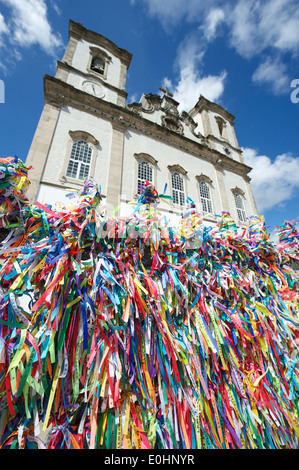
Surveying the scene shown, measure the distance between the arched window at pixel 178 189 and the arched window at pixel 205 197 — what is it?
1.37m

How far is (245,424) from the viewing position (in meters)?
1.81

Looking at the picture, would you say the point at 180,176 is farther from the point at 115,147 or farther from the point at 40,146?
the point at 40,146

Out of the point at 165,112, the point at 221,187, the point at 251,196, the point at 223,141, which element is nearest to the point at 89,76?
the point at 165,112

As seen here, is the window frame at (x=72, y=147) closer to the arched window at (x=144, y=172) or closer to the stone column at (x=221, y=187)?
the arched window at (x=144, y=172)

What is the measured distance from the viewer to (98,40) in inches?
432

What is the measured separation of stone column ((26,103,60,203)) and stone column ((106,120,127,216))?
2.47 metres

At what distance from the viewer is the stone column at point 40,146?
6087 millimetres

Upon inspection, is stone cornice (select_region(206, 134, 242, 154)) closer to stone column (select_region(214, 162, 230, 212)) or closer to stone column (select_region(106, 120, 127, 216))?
stone column (select_region(214, 162, 230, 212))

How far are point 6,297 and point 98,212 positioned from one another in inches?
43.9

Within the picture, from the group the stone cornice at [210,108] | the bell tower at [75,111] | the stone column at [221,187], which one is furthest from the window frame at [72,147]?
the stone cornice at [210,108]

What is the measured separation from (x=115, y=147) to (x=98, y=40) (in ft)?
28.5

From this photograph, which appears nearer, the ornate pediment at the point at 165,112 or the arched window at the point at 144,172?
the arched window at the point at 144,172
